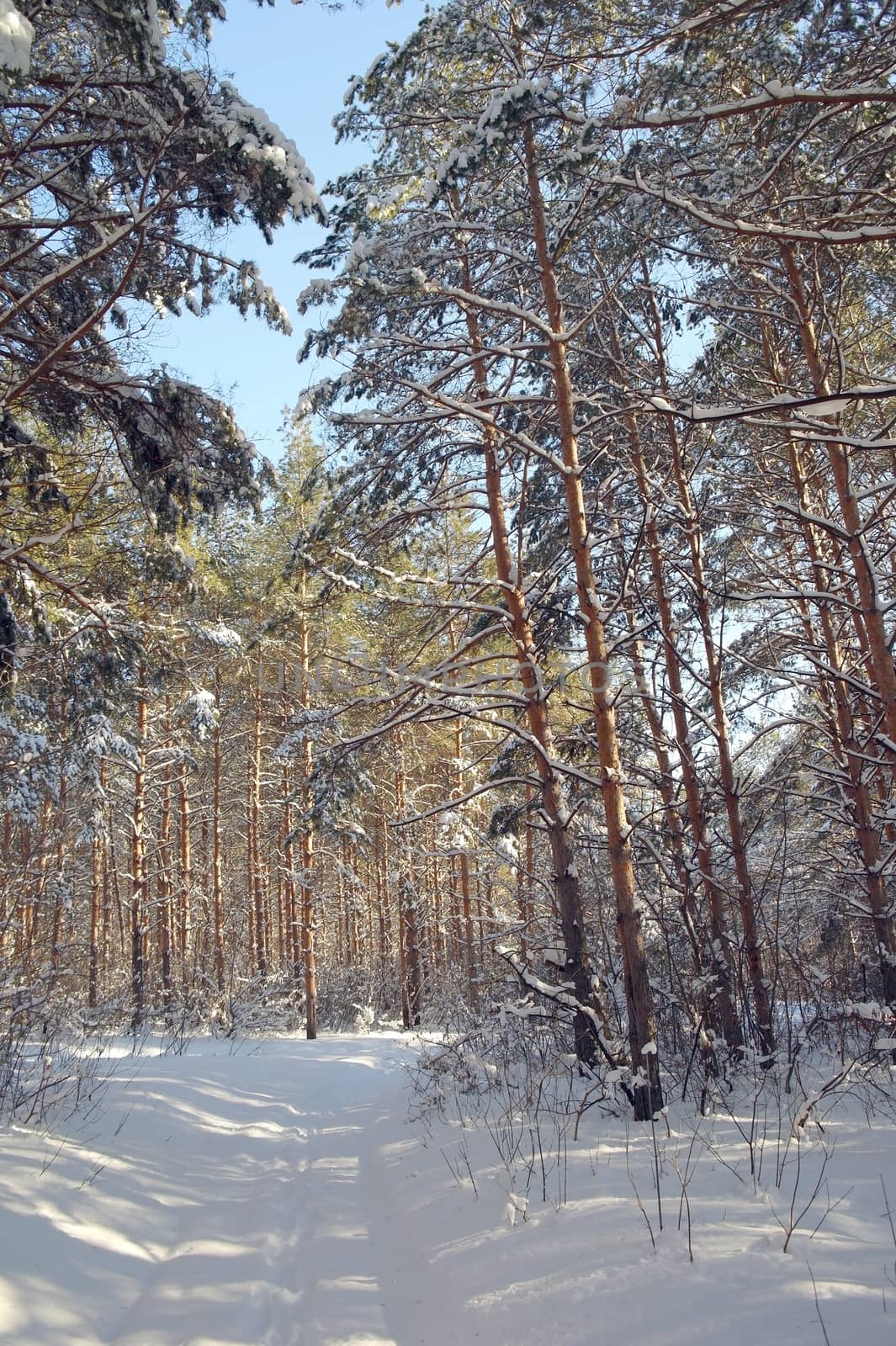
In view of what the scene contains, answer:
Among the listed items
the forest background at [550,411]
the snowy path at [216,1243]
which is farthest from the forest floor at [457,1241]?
the forest background at [550,411]

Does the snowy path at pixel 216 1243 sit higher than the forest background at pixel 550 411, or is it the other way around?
the forest background at pixel 550 411

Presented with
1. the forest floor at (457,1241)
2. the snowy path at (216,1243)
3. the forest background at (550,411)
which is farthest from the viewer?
the forest background at (550,411)

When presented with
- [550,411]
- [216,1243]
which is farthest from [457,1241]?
[550,411]

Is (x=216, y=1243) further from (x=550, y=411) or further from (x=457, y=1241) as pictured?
(x=550, y=411)

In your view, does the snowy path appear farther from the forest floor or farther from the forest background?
the forest background

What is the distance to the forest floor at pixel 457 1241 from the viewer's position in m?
2.77

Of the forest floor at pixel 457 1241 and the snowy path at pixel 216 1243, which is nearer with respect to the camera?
the forest floor at pixel 457 1241

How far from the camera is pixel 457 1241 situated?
3910 mm

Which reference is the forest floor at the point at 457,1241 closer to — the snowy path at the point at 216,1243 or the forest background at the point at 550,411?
the snowy path at the point at 216,1243

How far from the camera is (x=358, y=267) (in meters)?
6.83

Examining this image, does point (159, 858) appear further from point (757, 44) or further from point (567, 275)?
point (757, 44)

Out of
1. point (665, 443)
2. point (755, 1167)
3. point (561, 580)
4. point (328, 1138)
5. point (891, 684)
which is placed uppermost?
point (665, 443)

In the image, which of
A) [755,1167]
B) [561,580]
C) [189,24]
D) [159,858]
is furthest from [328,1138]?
[159,858]

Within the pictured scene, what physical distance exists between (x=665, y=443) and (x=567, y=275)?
212cm
